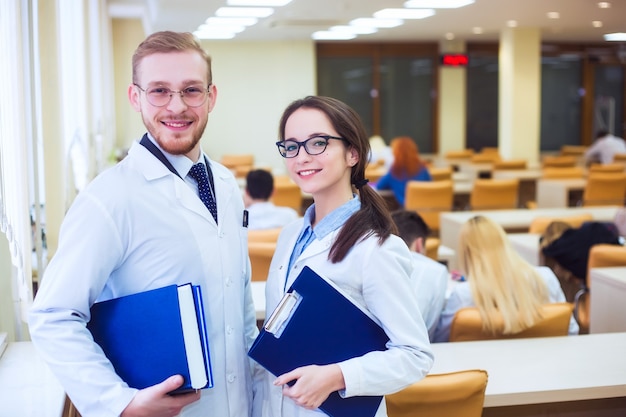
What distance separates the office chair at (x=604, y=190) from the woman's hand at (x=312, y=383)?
316 inches

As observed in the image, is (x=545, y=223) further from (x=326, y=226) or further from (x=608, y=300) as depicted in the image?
(x=326, y=226)

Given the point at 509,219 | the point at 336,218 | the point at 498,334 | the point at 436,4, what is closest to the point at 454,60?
the point at 436,4

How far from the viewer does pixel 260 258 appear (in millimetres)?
4535

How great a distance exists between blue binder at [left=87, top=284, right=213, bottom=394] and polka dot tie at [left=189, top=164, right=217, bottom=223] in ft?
1.00

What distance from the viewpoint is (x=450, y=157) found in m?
15.3

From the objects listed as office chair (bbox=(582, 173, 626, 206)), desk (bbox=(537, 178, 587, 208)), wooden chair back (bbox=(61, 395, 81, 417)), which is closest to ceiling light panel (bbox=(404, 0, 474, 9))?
desk (bbox=(537, 178, 587, 208))

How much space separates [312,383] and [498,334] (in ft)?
5.77

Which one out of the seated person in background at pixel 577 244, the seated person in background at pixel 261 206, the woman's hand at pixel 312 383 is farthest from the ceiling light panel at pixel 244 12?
the woman's hand at pixel 312 383

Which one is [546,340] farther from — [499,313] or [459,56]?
[459,56]

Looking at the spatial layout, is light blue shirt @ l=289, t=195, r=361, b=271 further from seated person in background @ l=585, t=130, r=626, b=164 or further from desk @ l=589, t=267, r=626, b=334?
seated person in background @ l=585, t=130, r=626, b=164

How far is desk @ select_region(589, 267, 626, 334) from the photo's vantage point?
385 cm

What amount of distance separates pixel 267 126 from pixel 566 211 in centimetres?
1044

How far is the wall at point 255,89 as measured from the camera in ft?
54.1

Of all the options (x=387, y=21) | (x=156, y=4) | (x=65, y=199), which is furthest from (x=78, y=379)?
(x=387, y=21)
